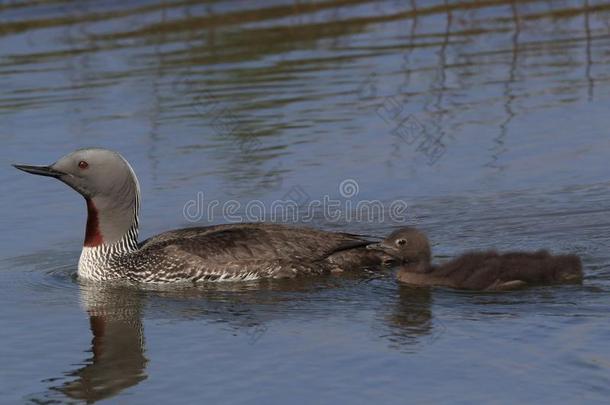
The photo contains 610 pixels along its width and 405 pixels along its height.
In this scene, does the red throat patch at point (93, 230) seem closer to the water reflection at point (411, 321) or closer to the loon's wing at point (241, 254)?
the loon's wing at point (241, 254)

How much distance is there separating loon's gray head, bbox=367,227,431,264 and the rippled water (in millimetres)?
274

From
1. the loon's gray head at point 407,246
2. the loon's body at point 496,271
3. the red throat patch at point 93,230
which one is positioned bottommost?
the loon's body at point 496,271

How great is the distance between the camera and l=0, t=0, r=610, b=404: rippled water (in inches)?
343

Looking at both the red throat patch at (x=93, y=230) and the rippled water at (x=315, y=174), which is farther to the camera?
the red throat patch at (x=93, y=230)

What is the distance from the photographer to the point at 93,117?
1691 centimetres

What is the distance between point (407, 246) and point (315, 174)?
3.15m

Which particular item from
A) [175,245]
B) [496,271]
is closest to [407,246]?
[496,271]

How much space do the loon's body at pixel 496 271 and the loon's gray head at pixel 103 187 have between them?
7.35ft

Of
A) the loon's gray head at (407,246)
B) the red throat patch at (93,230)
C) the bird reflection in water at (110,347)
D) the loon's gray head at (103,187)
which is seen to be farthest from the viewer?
the red throat patch at (93,230)

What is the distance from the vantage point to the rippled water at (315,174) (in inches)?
343

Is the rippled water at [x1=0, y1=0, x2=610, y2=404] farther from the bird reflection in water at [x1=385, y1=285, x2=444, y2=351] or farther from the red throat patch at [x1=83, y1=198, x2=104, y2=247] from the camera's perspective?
the red throat patch at [x1=83, y1=198, x2=104, y2=247]

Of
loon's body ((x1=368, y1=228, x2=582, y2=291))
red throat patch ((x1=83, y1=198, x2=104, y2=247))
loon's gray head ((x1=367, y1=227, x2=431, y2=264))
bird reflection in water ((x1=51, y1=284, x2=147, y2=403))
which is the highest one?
red throat patch ((x1=83, y1=198, x2=104, y2=247))

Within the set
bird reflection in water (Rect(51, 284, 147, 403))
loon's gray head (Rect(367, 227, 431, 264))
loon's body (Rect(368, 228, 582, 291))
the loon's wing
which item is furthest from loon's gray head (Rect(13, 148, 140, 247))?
loon's body (Rect(368, 228, 582, 291))

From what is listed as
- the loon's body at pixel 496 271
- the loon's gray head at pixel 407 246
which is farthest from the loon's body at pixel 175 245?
the loon's body at pixel 496 271
